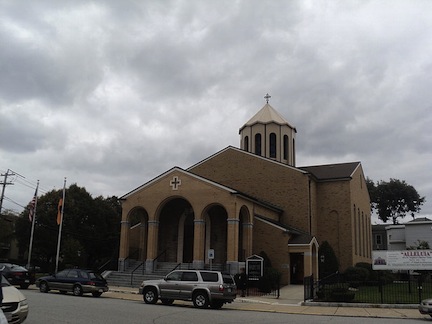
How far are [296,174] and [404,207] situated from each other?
185 ft

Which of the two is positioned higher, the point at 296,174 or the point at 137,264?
the point at 296,174

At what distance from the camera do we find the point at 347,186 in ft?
139

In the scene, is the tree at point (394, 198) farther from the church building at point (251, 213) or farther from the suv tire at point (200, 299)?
the suv tire at point (200, 299)

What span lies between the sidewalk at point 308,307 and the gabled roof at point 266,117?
25.4 meters

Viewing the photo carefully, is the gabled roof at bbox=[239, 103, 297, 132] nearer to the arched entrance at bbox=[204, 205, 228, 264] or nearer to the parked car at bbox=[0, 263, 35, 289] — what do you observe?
the arched entrance at bbox=[204, 205, 228, 264]

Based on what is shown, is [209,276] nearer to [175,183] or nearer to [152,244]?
[152,244]

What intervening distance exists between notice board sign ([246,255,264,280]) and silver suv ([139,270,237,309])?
814cm

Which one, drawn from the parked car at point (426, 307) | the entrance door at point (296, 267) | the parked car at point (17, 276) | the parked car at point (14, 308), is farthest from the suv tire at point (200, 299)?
the entrance door at point (296, 267)

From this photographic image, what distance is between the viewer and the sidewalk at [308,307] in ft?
63.9

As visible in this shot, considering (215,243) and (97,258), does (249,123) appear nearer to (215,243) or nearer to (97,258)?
(215,243)

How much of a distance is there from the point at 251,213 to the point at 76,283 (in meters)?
14.8

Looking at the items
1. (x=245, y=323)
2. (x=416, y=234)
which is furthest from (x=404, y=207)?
(x=245, y=323)

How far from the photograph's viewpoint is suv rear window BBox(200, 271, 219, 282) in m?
20.6

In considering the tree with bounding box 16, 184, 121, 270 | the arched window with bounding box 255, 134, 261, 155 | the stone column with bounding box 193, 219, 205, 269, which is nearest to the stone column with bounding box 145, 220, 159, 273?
the stone column with bounding box 193, 219, 205, 269
